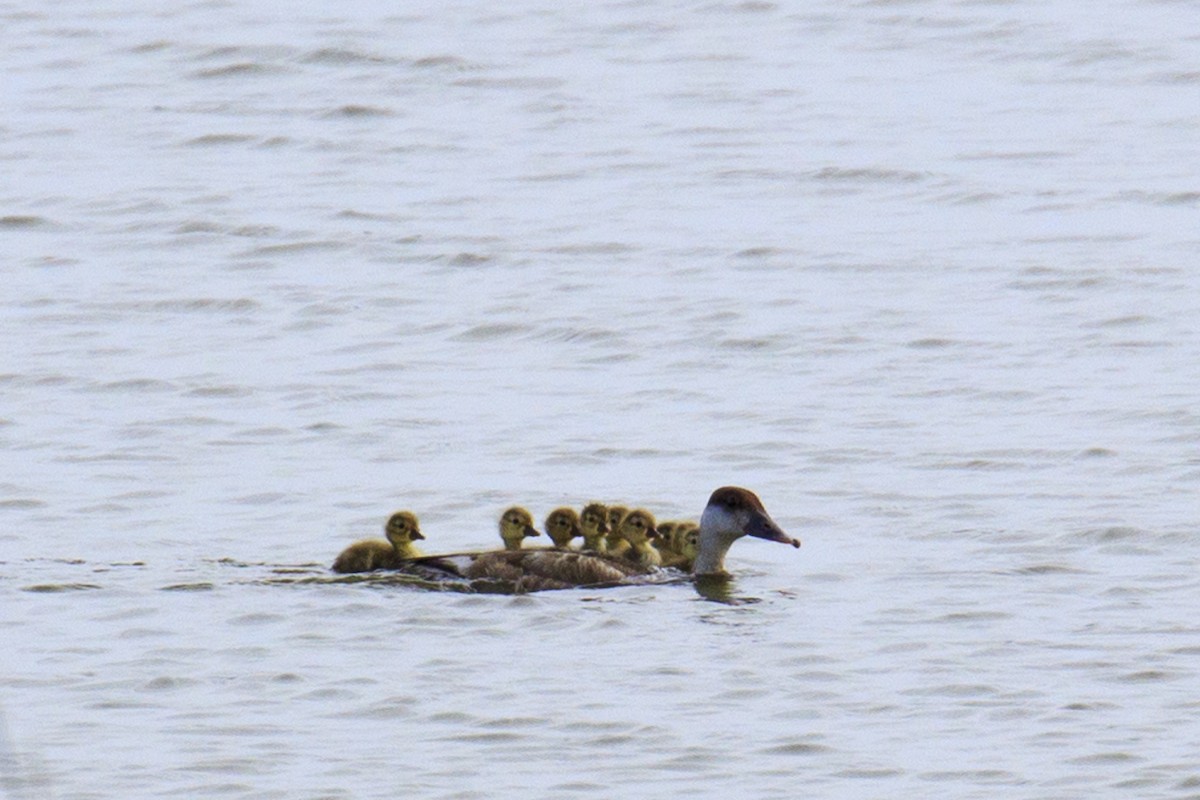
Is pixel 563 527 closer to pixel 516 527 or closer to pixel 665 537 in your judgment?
pixel 516 527

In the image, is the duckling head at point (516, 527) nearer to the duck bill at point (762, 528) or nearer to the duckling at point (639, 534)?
the duckling at point (639, 534)

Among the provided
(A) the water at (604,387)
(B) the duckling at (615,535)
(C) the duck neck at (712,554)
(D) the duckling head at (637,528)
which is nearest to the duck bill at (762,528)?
(C) the duck neck at (712,554)

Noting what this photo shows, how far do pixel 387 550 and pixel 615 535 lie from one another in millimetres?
1055

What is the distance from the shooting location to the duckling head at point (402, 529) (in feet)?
38.6

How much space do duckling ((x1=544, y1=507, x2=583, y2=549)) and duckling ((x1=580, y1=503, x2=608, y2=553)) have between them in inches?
1.4

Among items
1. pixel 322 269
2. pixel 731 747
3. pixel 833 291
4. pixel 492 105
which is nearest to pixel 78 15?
pixel 492 105

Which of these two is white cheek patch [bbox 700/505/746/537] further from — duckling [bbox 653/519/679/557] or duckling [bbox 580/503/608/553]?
duckling [bbox 580/503/608/553]

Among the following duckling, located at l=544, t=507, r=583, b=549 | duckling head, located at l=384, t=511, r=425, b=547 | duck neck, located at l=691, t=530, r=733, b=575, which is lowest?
duck neck, located at l=691, t=530, r=733, b=575

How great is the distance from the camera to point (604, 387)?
15062 millimetres

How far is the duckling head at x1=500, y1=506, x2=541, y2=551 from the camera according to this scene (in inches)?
474

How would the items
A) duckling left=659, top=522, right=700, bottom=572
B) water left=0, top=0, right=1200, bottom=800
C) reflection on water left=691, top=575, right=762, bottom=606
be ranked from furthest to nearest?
1. duckling left=659, top=522, right=700, bottom=572
2. reflection on water left=691, top=575, right=762, bottom=606
3. water left=0, top=0, right=1200, bottom=800

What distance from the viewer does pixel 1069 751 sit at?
30.2ft

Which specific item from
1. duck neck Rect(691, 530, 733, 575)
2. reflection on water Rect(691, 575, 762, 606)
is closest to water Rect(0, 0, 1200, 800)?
reflection on water Rect(691, 575, 762, 606)

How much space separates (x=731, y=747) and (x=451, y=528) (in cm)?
357
